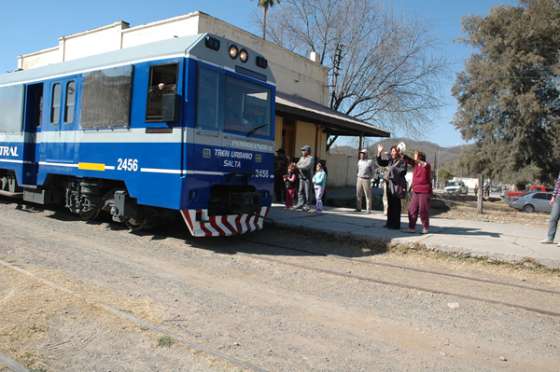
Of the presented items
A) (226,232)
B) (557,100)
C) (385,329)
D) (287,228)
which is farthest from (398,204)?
(557,100)

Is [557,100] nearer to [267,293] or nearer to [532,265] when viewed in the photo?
[532,265]

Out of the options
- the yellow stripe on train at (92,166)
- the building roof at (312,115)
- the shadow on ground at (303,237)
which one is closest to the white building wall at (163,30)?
the building roof at (312,115)

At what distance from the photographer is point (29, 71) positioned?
1012cm

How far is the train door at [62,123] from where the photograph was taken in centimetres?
857

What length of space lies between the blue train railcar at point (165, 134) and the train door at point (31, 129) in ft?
1.51

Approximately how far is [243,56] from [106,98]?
2.56m

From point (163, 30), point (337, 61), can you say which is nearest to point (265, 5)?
point (337, 61)

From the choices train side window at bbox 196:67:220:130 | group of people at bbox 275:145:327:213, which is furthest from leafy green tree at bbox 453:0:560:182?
train side window at bbox 196:67:220:130

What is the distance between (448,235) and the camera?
8.80m

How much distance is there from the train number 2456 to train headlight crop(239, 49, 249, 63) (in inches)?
98.9

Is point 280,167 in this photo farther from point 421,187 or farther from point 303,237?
point 421,187

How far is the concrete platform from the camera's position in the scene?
723cm

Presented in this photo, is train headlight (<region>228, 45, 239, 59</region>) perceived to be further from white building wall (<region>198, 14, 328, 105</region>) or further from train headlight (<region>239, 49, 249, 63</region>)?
white building wall (<region>198, 14, 328, 105</region>)

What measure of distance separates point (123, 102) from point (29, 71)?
4.25 m
